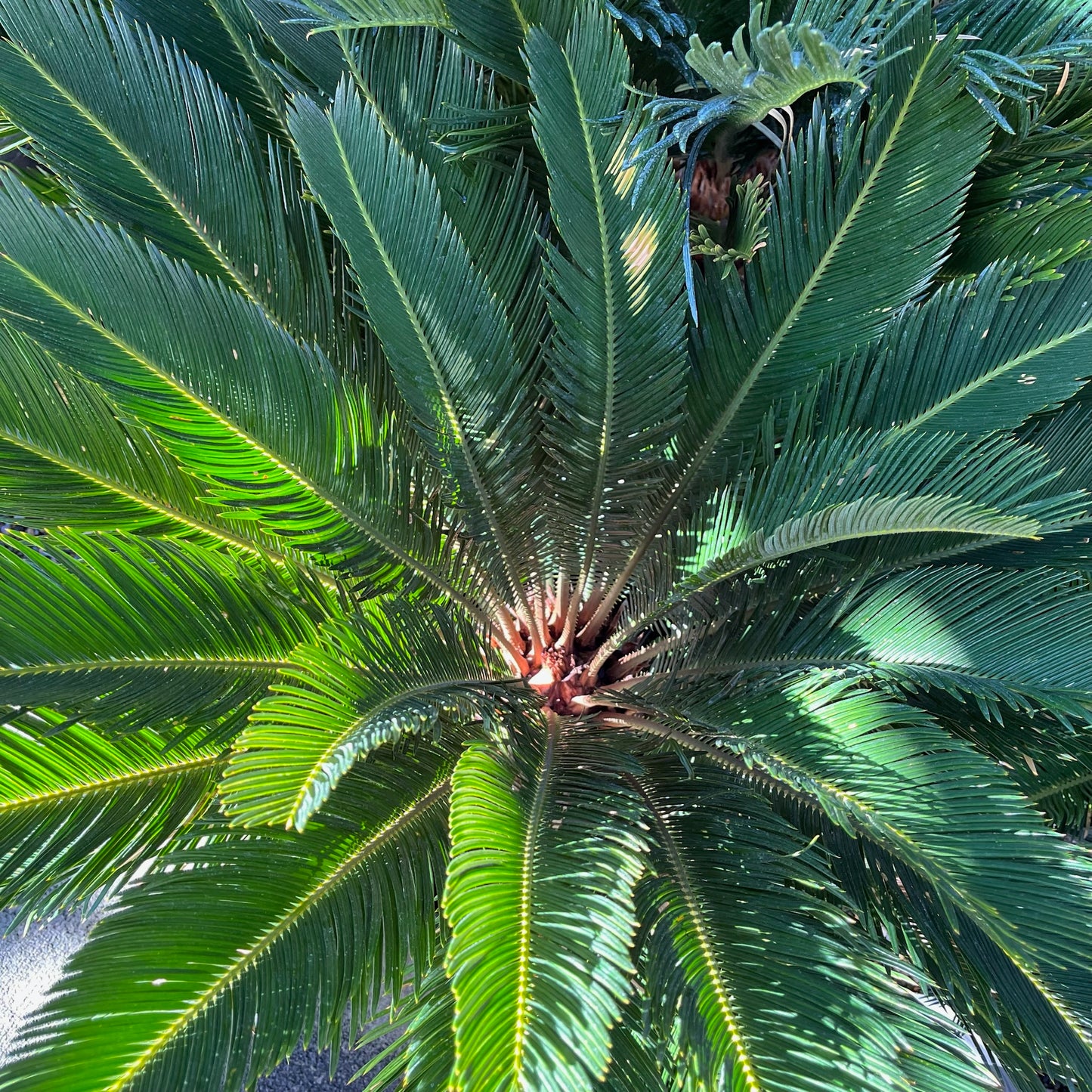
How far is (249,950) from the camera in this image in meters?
0.85

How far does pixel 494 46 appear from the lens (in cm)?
117

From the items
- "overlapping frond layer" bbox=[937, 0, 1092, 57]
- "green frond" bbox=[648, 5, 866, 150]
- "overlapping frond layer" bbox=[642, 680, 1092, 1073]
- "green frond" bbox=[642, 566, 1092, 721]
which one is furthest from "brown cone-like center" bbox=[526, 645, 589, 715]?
"overlapping frond layer" bbox=[937, 0, 1092, 57]

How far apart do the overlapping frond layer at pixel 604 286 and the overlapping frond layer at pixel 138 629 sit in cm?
48

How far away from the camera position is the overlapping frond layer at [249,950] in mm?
753


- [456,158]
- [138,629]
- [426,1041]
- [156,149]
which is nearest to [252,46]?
[156,149]

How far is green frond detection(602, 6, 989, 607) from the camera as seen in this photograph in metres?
1.09

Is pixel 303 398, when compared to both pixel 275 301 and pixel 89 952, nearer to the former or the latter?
pixel 275 301

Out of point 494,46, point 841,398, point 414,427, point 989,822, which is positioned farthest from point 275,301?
point 989,822

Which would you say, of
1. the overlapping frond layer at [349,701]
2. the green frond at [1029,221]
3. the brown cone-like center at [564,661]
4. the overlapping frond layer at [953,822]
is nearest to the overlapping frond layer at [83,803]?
the overlapping frond layer at [349,701]

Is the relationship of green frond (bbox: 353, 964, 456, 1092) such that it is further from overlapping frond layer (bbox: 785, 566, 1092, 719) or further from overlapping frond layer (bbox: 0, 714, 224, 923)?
overlapping frond layer (bbox: 785, 566, 1092, 719)

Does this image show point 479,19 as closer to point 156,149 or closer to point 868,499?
point 156,149

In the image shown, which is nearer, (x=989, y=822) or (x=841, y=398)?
(x=989, y=822)

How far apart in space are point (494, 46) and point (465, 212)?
23 cm

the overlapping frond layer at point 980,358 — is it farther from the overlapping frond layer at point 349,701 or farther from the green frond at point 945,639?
the overlapping frond layer at point 349,701
